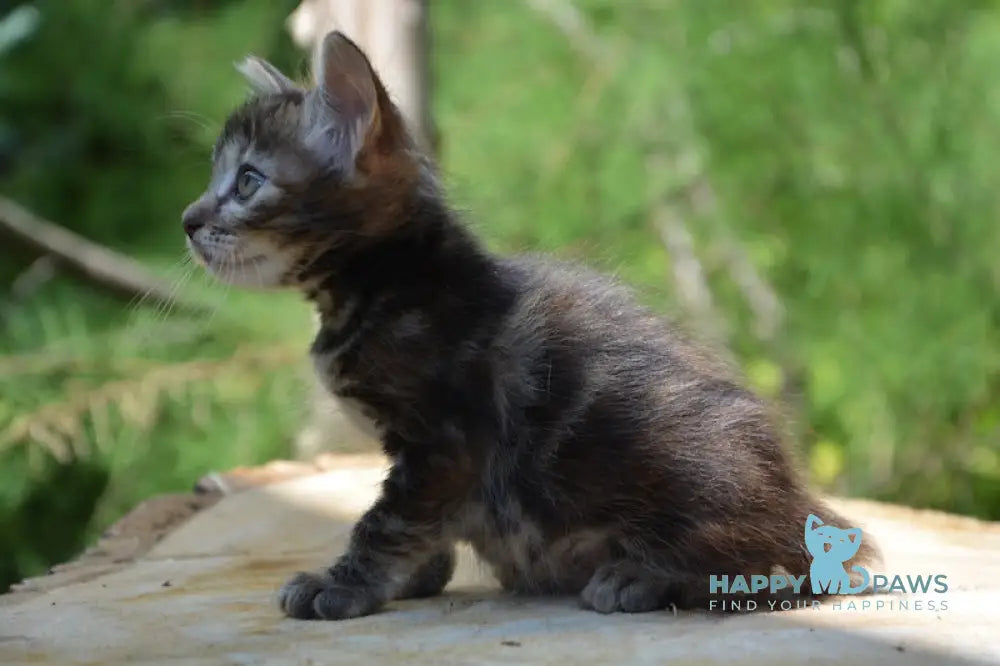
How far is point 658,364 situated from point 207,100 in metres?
3.51

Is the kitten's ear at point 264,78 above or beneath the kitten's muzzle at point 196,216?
above

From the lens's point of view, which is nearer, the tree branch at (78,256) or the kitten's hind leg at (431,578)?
the kitten's hind leg at (431,578)

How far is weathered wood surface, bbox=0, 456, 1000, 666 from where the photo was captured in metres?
1.62

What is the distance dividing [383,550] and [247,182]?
61 cm

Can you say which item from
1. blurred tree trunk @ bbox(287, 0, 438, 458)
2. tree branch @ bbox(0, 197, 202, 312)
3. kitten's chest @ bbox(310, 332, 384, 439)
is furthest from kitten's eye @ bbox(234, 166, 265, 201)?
tree branch @ bbox(0, 197, 202, 312)

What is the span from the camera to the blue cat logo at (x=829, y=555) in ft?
6.42

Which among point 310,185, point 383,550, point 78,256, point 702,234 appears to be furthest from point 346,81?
point 78,256

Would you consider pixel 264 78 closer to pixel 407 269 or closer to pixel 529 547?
pixel 407 269

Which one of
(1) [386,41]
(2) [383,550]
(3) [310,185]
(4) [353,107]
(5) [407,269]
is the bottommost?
(2) [383,550]

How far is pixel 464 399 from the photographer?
6.24 ft

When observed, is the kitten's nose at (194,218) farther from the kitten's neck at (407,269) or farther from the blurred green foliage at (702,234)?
the blurred green foliage at (702,234)

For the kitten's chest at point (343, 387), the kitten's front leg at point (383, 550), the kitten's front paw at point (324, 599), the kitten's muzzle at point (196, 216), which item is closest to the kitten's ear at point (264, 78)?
the kitten's muzzle at point (196, 216)

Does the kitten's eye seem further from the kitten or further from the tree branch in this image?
the tree branch

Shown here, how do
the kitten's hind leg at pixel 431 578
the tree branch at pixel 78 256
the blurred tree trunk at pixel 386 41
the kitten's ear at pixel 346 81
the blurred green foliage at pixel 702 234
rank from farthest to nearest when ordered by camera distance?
the tree branch at pixel 78 256 < the blurred green foliage at pixel 702 234 < the blurred tree trunk at pixel 386 41 < the kitten's hind leg at pixel 431 578 < the kitten's ear at pixel 346 81
